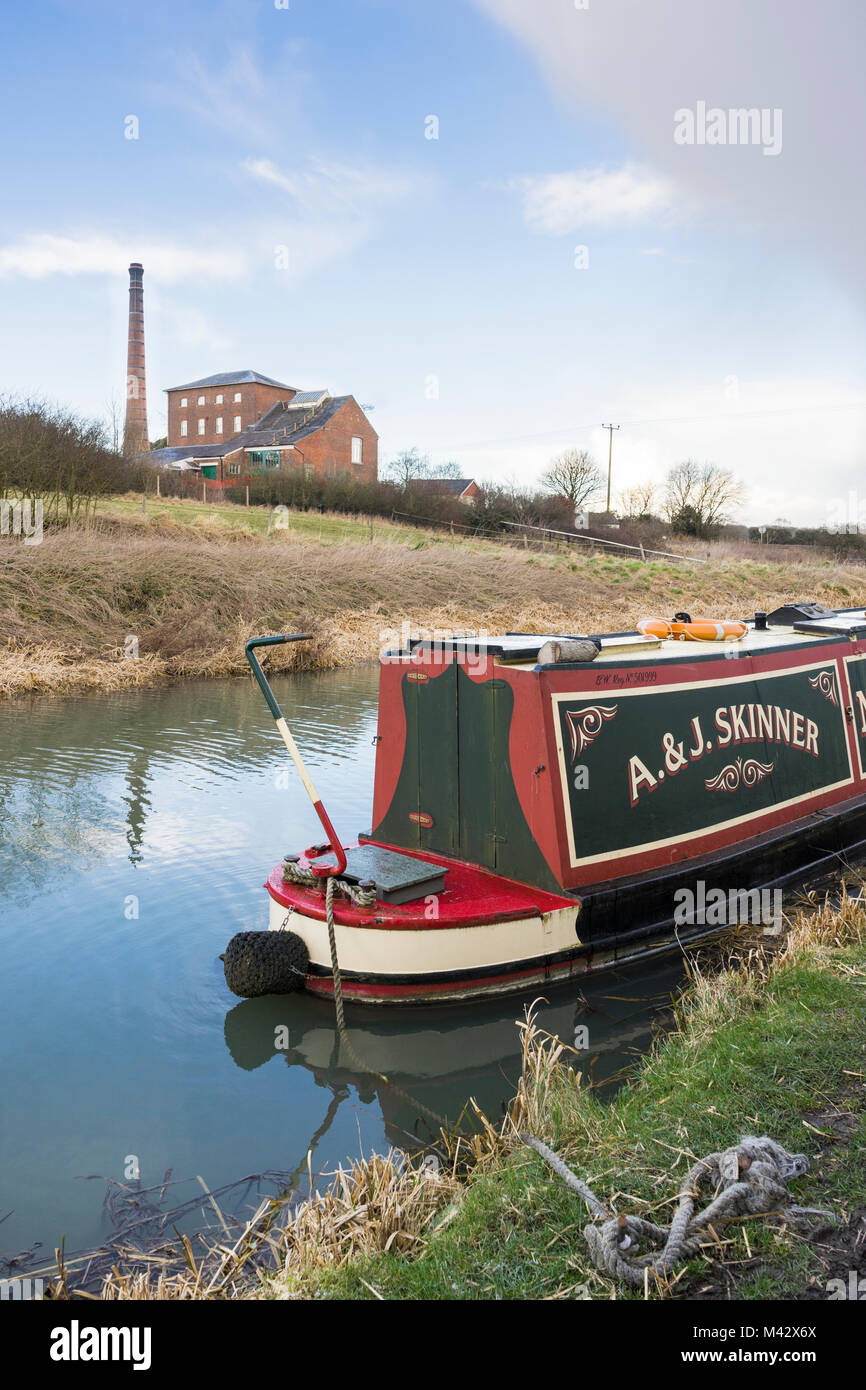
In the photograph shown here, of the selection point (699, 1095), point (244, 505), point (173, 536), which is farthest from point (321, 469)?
point (699, 1095)

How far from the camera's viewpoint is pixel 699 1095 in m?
3.58

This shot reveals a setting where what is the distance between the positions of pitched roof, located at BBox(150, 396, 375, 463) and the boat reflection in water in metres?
48.8

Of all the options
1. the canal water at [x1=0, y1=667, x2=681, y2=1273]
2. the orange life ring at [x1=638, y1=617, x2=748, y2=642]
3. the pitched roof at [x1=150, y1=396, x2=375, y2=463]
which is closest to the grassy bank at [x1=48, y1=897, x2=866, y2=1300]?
the canal water at [x1=0, y1=667, x2=681, y2=1273]

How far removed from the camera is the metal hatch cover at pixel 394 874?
5254mm

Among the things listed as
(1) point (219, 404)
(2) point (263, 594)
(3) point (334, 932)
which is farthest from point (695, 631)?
(1) point (219, 404)

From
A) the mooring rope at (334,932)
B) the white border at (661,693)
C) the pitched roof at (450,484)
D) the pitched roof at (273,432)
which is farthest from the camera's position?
the pitched roof at (273,432)

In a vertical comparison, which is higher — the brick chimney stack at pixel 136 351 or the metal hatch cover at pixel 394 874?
the brick chimney stack at pixel 136 351

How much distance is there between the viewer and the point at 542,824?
5.55 m

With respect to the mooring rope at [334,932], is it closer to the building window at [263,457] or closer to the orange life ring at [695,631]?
the orange life ring at [695,631]

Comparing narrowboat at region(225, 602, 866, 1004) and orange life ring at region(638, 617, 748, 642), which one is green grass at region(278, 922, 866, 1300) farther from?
orange life ring at region(638, 617, 748, 642)

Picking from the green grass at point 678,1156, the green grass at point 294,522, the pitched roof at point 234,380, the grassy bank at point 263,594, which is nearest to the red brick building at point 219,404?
the pitched roof at point 234,380

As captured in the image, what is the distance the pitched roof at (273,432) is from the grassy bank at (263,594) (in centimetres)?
1980

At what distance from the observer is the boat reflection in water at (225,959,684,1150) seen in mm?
4586
